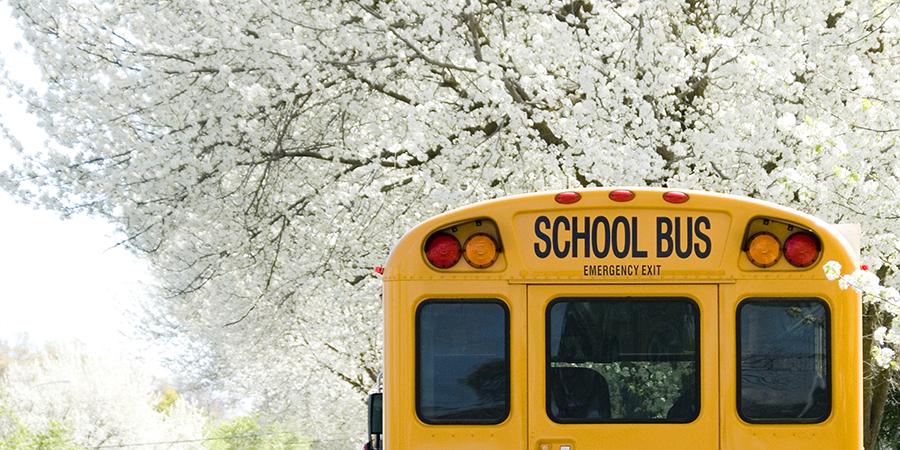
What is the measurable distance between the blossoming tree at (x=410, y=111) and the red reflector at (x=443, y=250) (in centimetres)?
561

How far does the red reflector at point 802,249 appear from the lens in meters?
6.59

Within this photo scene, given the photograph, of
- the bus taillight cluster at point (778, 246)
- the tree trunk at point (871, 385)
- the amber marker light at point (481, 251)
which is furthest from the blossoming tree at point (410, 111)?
the amber marker light at point (481, 251)

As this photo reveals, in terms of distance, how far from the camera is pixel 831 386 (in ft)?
21.7

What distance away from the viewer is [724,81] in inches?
581

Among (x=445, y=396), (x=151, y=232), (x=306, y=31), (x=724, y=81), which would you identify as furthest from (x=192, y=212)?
(x=445, y=396)

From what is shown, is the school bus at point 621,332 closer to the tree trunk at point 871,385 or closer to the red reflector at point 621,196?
the red reflector at point 621,196

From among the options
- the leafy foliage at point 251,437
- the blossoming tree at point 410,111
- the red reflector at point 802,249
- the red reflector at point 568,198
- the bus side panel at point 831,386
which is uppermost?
the blossoming tree at point 410,111

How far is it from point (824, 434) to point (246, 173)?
10.8 meters

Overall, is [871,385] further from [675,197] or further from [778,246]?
[675,197]

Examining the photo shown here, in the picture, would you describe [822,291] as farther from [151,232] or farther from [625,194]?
[151,232]

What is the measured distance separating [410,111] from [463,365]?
7.87 metres

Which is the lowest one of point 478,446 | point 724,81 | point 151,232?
point 478,446

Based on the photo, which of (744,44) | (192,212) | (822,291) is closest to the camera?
(822,291)

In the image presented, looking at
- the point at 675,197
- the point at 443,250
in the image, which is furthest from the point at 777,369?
the point at 443,250
